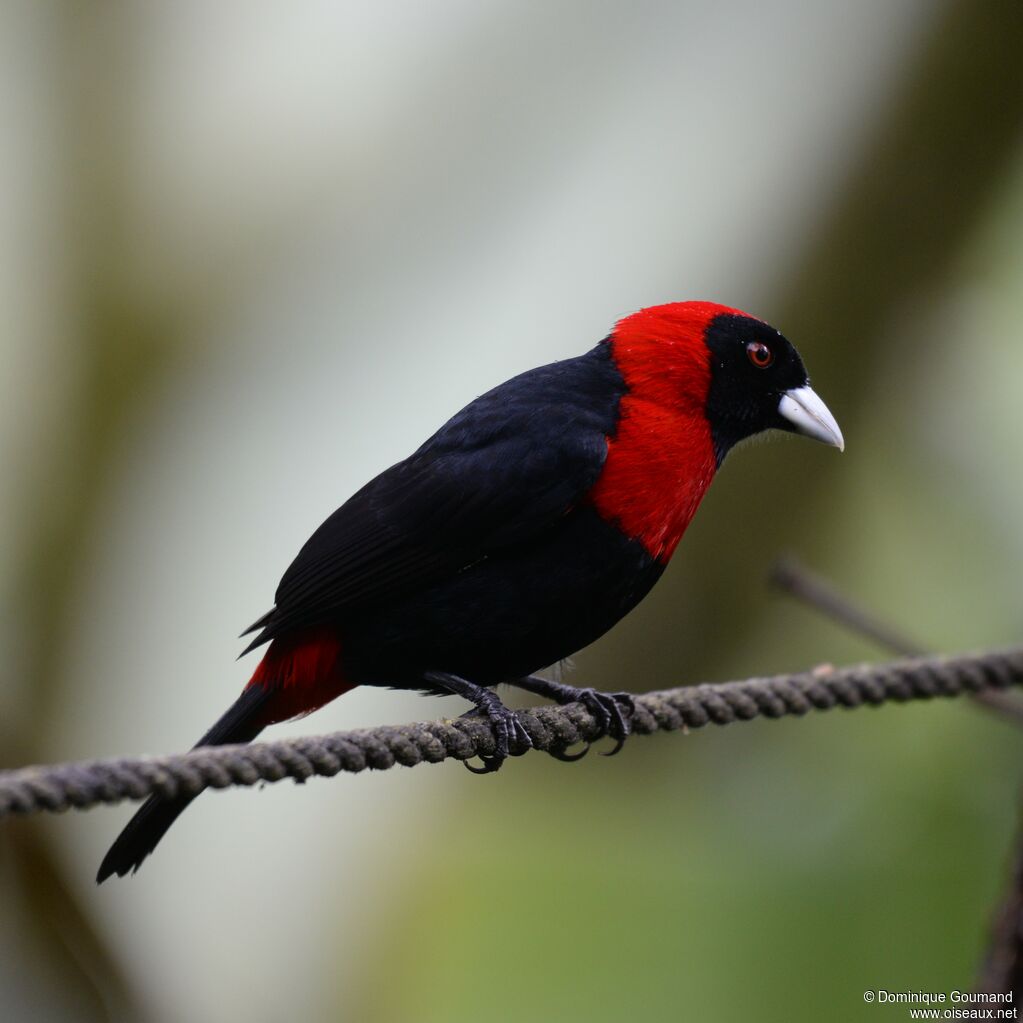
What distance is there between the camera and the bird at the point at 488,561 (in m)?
2.48

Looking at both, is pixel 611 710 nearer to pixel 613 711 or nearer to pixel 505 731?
pixel 613 711

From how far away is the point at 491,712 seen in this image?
2.40m

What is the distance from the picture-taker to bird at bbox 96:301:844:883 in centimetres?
248

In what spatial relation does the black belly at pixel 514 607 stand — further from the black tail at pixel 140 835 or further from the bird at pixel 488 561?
the black tail at pixel 140 835

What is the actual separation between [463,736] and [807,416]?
3.75ft

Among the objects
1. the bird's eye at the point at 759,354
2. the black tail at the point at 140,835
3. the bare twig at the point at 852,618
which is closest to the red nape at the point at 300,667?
the black tail at the point at 140,835

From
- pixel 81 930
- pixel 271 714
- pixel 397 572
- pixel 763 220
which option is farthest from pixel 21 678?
→ pixel 763 220

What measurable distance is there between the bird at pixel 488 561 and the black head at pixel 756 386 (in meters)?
0.16

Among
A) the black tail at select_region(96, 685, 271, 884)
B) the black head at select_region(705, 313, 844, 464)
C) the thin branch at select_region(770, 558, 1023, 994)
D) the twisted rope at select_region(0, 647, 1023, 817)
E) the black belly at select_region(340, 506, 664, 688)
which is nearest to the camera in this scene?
the twisted rope at select_region(0, 647, 1023, 817)

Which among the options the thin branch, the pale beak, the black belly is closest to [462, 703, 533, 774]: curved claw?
the black belly

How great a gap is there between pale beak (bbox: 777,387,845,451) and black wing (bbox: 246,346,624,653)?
0.45 m


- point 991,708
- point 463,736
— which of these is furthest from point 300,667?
point 991,708

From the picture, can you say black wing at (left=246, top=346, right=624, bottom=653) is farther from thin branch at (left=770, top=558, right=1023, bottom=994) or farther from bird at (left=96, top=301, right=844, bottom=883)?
thin branch at (left=770, top=558, right=1023, bottom=994)

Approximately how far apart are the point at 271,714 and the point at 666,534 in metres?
0.83
